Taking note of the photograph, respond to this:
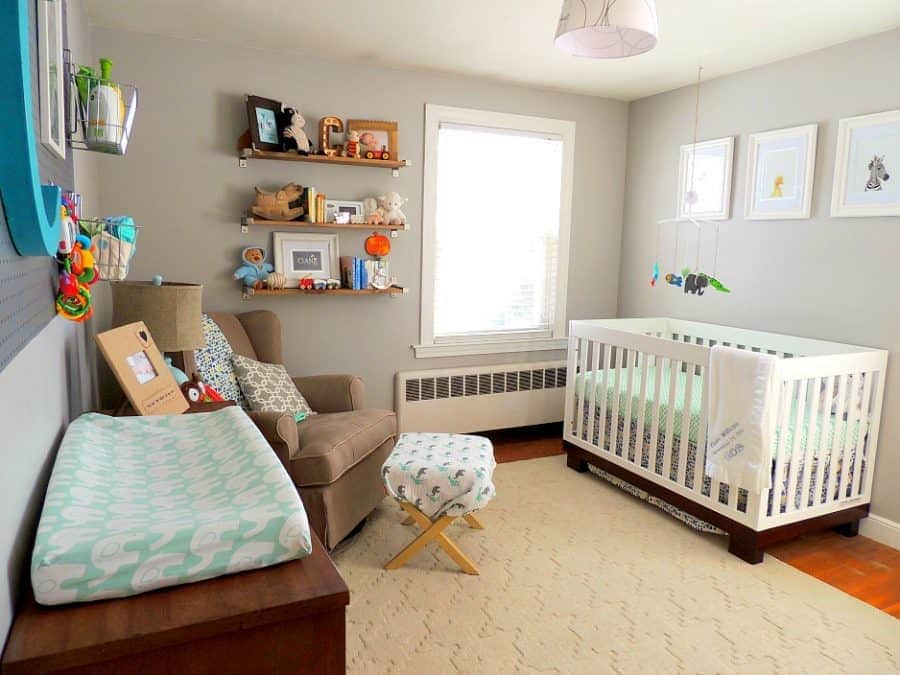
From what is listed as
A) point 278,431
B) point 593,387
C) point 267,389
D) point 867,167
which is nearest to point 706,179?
point 867,167

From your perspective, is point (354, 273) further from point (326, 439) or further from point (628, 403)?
point (628, 403)

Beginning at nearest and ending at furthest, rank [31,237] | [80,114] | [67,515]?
1. [31,237]
2. [67,515]
3. [80,114]

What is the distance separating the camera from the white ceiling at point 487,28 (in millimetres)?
2611

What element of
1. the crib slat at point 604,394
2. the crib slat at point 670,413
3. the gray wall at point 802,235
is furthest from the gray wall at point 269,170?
the crib slat at point 670,413

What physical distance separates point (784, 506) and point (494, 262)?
2125mm

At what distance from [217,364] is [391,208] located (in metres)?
1.34

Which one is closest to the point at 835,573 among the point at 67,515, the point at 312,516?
the point at 312,516

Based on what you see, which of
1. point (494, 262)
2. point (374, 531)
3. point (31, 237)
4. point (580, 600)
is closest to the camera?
point (31, 237)

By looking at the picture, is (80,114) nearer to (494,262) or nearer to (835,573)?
(494,262)

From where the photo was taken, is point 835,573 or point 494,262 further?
point 494,262

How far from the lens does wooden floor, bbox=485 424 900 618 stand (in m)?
2.41

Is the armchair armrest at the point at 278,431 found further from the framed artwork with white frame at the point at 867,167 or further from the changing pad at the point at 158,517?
the framed artwork with white frame at the point at 867,167

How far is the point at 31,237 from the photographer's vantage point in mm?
835

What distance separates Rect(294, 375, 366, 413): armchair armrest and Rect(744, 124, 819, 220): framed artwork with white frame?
230cm
